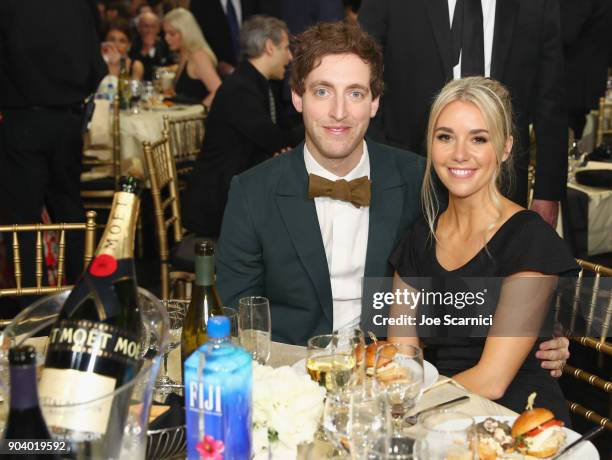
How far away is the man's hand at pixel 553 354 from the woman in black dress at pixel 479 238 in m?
0.02

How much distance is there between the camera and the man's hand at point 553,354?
7.02 ft

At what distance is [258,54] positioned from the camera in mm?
4449

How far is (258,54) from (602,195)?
189 cm

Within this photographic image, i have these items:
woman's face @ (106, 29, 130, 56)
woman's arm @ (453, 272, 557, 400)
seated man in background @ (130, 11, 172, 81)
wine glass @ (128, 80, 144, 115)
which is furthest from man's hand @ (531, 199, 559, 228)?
seated man in background @ (130, 11, 172, 81)

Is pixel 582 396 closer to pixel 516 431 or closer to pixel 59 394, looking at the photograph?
pixel 516 431

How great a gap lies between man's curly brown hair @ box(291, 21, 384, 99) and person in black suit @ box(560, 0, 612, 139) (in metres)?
3.71

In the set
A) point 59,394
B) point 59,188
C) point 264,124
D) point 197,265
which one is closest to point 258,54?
point 264,124

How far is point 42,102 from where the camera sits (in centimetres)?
404

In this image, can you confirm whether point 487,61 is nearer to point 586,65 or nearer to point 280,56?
point 280,56

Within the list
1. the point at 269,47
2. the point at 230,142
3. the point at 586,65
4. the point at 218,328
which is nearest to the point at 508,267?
the point at 218,328

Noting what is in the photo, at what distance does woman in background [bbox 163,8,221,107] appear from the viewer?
6207 mm

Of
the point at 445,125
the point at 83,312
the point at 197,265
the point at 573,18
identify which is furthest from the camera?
the point at 573,18

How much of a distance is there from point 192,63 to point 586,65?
285 cm

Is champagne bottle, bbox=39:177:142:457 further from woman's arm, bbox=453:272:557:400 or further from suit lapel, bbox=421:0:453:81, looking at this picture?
suit lapel, bbox=421:0:453:81
